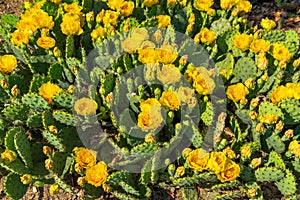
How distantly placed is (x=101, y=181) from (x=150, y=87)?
2.38 ft

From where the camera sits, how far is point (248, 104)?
3.24 metres

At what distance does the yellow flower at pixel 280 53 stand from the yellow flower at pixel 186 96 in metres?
0.72

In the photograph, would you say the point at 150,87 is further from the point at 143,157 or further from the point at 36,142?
the point at 36,142

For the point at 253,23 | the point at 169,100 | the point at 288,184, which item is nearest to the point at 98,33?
the point at 169,100

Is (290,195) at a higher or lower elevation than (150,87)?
lower

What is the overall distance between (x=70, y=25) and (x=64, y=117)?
2.18 ft

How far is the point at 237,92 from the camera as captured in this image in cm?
298

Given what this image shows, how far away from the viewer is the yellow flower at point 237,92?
9.77ft

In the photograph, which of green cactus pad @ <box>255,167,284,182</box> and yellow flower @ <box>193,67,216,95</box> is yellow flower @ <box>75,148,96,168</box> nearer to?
yellow flower @ <box>193,67,216,95</box>

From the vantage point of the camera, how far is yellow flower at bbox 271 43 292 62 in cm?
315

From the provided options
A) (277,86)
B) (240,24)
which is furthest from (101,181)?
(240,24)

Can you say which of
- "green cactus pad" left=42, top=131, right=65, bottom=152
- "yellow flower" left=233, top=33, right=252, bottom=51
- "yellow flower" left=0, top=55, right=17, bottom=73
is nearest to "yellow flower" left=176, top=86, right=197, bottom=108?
"yellow flower" left=233, top=33, right=252, bottom=51

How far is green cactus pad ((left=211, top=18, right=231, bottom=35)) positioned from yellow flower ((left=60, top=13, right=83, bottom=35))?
1.07 m

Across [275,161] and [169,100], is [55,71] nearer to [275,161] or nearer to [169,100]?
[169,100]
